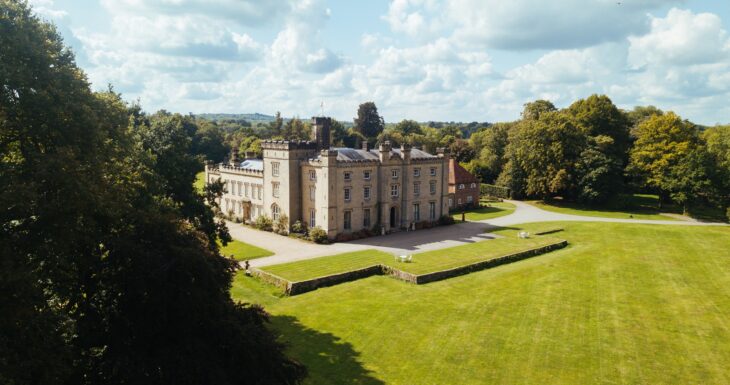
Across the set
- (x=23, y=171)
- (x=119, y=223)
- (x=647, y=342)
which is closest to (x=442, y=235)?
(x=647, y=342)

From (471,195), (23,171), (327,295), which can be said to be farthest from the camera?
(471,195)

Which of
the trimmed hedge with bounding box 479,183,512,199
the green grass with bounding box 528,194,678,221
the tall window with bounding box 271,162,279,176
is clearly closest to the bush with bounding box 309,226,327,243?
the tall window with bounding box 271,162,279,176

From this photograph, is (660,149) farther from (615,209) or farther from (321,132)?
(321,132)

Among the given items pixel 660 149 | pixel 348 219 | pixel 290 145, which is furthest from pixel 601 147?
pixel 290 145

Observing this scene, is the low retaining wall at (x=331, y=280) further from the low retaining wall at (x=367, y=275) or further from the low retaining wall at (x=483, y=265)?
the low retaining wall at (x=483, y=265)

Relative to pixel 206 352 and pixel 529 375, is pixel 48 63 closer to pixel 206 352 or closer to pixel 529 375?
pixel 206 352

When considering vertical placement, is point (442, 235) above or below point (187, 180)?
below

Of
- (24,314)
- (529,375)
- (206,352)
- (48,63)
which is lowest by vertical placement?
(529,375)

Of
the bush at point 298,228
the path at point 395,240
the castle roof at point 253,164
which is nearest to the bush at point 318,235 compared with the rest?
the path at point 395,240
